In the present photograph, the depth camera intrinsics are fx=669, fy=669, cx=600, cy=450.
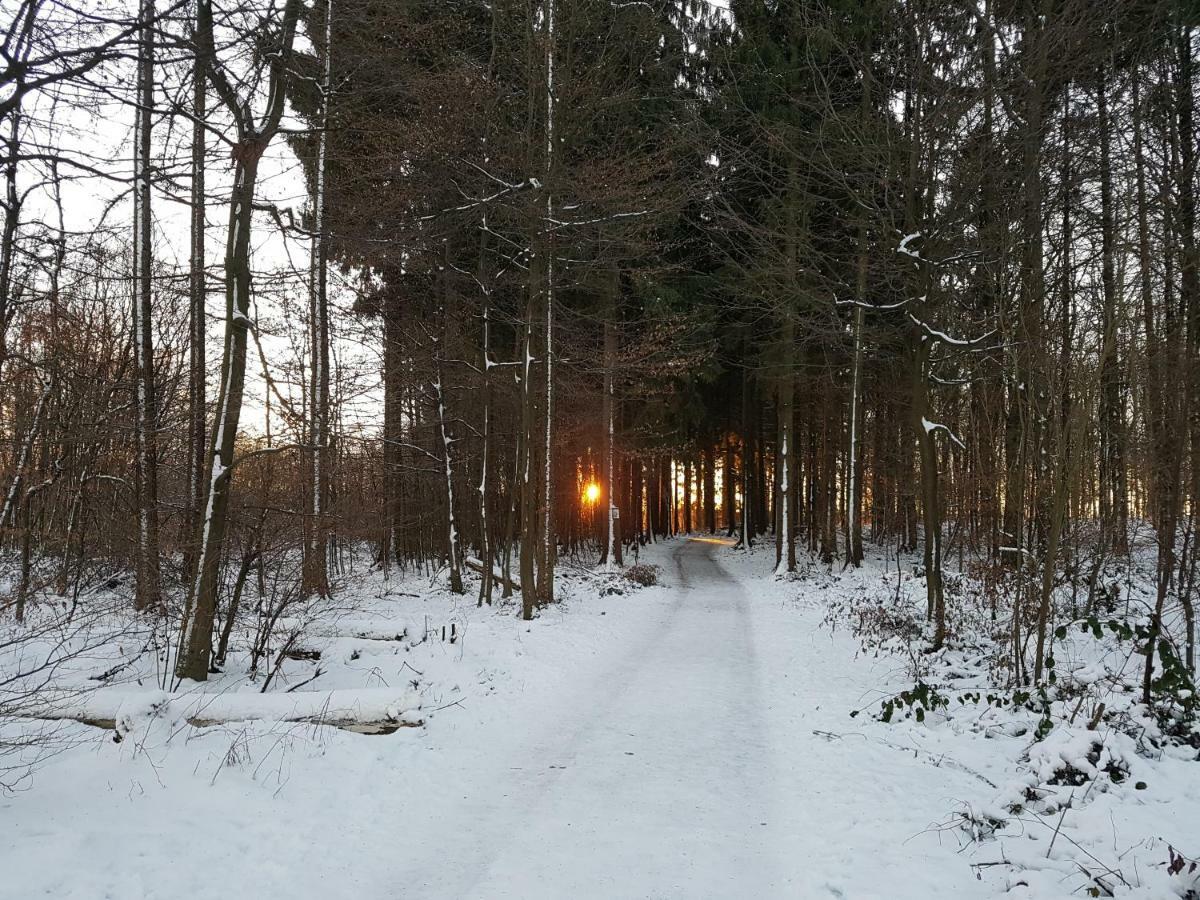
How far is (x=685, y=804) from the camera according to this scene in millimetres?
4902

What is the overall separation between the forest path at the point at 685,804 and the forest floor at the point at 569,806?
20 mm

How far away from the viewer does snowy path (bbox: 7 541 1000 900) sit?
3.82 meters

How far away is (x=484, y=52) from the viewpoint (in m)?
15.1

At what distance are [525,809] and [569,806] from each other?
0.32m

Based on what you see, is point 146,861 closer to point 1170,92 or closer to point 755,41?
point 1170,92

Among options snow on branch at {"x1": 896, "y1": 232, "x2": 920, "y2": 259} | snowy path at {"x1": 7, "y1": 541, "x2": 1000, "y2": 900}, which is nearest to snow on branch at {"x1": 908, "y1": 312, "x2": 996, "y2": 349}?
snow on branch at {"x1": 896, "y1": 232, "x2": 920, "y2": 259}

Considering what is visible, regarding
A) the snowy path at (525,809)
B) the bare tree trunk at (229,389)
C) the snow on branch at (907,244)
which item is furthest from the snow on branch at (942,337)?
the bare tree trunk at (229,389)

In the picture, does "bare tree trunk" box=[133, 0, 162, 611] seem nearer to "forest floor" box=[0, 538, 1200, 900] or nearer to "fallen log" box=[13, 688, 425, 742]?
"forest floor" box=[0, 538, 1200, 900]

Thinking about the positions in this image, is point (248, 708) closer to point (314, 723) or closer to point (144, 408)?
point (314, 723)

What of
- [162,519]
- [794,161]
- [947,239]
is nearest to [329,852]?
[162,519]

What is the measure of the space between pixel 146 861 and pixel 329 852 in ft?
3.23

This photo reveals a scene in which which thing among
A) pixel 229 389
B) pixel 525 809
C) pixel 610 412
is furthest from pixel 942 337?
pixel 610 412

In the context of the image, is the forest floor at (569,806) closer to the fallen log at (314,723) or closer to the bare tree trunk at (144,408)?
the fallen log at (314,723)

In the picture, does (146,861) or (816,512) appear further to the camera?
(816,512)
